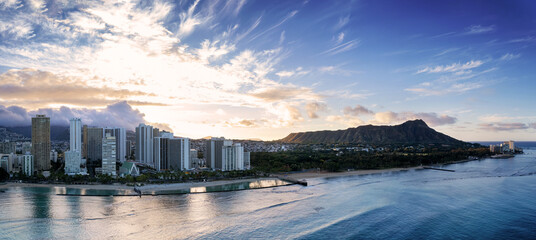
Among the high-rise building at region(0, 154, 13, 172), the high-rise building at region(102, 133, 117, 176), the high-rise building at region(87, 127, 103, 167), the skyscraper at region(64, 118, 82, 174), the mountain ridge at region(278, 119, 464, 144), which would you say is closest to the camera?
the high-rise building at region(102, 133, 117, 176)

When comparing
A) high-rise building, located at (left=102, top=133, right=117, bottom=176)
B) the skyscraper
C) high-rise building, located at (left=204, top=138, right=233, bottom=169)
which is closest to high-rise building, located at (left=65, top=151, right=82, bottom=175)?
the skyscraper

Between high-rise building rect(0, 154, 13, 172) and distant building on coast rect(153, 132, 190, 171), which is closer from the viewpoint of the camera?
high-rise building rect(0, 154, 13, 172)

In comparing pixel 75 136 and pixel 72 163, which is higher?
pixel 75 136

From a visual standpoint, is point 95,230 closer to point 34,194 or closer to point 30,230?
point 30,230

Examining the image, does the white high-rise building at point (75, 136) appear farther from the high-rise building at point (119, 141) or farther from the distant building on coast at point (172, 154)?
the distant building on coast at point (172, 154)

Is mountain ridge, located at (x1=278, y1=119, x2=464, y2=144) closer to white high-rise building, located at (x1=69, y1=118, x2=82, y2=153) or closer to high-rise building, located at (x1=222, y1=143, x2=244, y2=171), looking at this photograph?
high-rise building, located at (x1=222, y1=143, x2=244, y2=171)

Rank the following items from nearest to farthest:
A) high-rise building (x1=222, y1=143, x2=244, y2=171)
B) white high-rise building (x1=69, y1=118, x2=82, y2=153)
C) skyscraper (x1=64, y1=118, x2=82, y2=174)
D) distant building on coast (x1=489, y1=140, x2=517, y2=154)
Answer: skyscraper (x1=64, y1=118, x2=82, y2=174) < high-rise building (x1=222, y1=143, x2=244, y2=171) < white high-rise building (x1=69, y1=118, x2=82, y2=153) < distant building on coast (x1=489, y1=140, x2=517, y2=154)

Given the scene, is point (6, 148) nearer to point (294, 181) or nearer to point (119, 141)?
point (119, 141)

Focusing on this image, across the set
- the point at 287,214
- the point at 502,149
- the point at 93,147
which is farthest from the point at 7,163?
the point at 502,149
